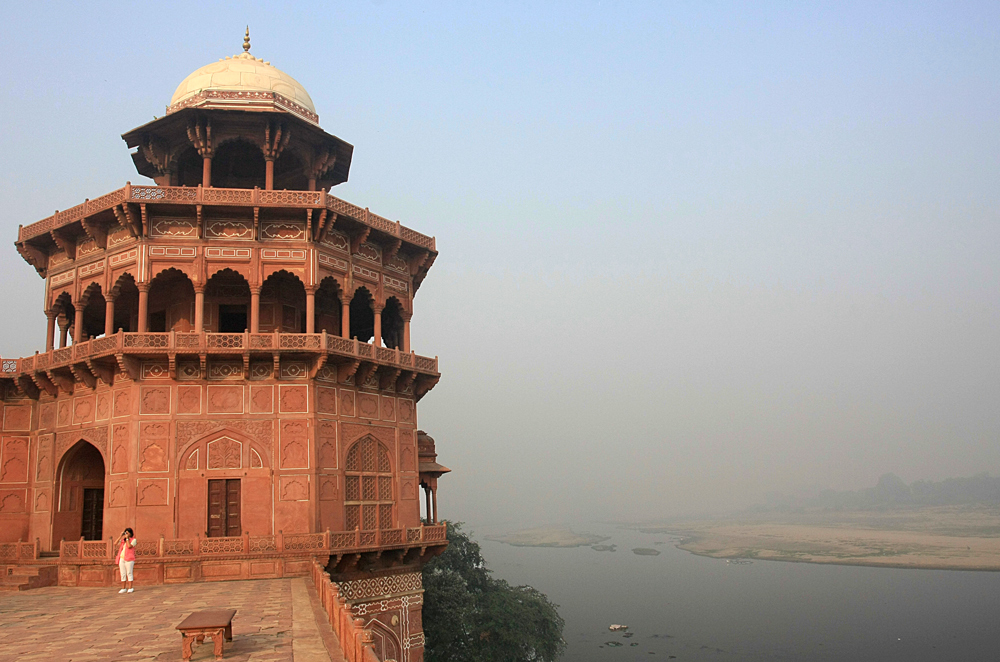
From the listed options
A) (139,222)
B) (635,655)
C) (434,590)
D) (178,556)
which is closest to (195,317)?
(139,222)

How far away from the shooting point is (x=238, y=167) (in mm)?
22812

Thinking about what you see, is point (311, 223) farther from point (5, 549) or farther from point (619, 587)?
point (619, 587)

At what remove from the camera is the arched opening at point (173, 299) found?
1981 cm

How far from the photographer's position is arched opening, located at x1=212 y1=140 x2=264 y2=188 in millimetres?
22359

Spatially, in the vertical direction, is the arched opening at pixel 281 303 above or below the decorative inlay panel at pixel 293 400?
above

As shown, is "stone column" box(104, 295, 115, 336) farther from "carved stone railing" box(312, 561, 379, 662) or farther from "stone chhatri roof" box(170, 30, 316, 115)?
"carved stone railing" box(312, 561, 379, 662)

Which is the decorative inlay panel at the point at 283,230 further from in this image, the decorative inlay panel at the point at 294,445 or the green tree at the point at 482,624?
the green tree at the point at 482,624

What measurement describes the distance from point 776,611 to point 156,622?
2074 inches

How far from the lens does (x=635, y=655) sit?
4588cm

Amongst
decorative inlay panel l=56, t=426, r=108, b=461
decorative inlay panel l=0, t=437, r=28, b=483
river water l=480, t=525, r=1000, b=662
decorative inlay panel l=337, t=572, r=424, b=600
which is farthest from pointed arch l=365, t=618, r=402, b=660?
river water l=480, t=525, r=1000, b=662

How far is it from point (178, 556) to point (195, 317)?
5.97m

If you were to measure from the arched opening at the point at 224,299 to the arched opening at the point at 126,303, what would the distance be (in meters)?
1.91

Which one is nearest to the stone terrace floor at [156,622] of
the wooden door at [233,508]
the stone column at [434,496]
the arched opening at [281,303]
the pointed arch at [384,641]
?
the wooden door at [233,508]

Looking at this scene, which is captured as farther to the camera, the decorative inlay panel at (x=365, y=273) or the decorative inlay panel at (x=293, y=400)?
the decorative inlay panel at (x=365, y=273)
